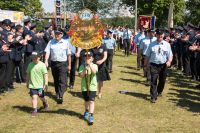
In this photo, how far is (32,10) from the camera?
3260 inches

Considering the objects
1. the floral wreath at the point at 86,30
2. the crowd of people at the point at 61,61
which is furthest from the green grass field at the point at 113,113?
the floral wreath at the point at 86,30

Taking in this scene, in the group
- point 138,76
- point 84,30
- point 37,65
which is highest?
point 84,30

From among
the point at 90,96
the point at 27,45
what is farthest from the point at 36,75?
the point at 27,45

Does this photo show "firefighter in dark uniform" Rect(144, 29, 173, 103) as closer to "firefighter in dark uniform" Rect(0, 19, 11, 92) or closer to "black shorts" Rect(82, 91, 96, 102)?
"black shorts" Rect(82, 91, 96, 102)

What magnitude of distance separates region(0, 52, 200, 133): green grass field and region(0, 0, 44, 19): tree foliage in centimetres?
6443

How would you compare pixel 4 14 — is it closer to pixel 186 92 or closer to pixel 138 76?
pixel 138 76

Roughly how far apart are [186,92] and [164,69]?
1.95 m

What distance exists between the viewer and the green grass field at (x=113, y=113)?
847 cm

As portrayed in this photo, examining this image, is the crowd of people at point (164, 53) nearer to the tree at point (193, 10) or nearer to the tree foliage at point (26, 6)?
the tree at point (193, 10)

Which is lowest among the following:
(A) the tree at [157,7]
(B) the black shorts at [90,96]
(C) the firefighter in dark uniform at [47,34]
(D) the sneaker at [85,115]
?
(D) the sneaker at [85,115]

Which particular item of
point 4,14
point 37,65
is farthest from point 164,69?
point 4,14

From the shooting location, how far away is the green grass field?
847cm

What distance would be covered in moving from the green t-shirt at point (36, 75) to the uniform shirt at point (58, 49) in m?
1.27

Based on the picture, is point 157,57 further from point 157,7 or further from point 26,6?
point 26,6
